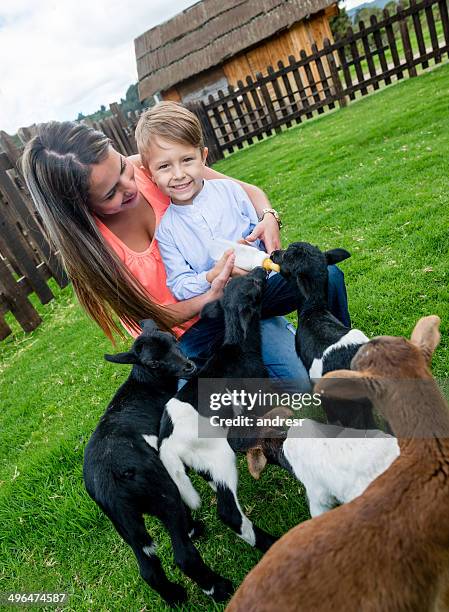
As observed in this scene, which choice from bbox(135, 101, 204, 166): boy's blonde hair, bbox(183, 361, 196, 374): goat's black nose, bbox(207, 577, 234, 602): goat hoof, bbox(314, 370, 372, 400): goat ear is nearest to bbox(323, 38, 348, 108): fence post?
bbox(135, 101, 204, 166): boy's blonde hair

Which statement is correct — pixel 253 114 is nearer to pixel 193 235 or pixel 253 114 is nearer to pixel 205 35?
pixel 205 35

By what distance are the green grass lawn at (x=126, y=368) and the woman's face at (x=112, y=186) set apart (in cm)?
213

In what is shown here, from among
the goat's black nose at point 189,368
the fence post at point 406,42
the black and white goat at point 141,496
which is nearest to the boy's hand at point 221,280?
the goat's black nose at point 189,368

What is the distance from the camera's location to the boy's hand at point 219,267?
3354 mm

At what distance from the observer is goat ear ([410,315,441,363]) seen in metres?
1.90

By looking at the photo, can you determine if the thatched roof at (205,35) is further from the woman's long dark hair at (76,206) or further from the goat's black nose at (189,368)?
the goat's black nose at (189,368)

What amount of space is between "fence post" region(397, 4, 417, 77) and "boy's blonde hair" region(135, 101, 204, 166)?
1276 centimetres

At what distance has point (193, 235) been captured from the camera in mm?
3602

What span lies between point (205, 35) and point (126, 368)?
76.0 feet

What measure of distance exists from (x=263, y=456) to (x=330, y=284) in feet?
4.62

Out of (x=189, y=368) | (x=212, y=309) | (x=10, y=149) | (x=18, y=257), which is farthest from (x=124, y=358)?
(x=10, y=149)

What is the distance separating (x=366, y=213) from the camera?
244 inches

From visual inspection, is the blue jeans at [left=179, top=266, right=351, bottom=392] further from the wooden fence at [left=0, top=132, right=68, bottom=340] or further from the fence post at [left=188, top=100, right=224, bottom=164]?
the fence post at [left=188, top=100, right=224, bottom=164]

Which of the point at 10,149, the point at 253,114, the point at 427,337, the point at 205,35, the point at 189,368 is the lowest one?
the point at 189,368
